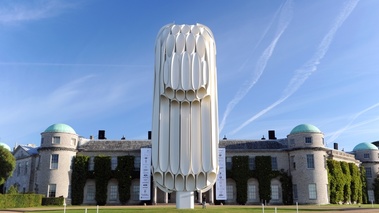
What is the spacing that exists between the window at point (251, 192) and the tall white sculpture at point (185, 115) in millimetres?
28249

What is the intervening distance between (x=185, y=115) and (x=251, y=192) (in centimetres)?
3035

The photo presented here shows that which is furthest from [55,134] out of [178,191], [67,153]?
[178,191]

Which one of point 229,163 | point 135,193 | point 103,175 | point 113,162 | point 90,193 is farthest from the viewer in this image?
point 229,163

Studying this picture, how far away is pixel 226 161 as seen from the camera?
5356cm

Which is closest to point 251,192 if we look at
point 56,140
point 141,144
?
point 141,144

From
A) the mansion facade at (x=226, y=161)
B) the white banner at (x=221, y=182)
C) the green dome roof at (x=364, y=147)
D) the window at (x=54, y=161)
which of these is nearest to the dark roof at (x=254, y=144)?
the mansion facade at (x=226, y=161)

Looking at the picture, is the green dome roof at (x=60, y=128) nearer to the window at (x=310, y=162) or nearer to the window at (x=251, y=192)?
the window at (x=251, y=192)

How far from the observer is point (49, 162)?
165 ft

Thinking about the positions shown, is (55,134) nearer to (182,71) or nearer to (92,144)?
(92,144)

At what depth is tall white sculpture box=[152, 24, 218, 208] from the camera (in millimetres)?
24797

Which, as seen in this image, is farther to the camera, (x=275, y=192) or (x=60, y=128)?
(x=275, y=192)

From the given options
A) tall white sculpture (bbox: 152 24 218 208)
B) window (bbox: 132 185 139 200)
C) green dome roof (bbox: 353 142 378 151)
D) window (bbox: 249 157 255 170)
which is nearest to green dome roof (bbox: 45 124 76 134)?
window (bbox: 132 185 139 200)

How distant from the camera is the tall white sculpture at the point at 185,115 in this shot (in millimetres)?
24797

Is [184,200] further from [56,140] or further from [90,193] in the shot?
[56,140]
